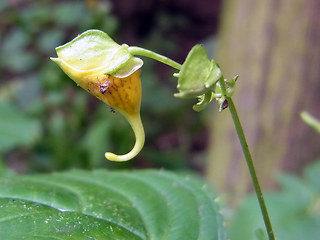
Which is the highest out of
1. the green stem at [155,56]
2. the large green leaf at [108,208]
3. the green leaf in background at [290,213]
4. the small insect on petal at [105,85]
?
the green stem at [155,56]

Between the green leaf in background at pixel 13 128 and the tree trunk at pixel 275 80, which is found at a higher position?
the tree trunk at pixel 275 80

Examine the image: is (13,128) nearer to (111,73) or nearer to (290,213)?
(290,213)

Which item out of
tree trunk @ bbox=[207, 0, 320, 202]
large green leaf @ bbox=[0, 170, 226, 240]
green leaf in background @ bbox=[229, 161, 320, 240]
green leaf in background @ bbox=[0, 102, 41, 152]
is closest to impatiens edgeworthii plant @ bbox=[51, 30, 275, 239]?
large green leaf @ bbox=[0, 170, 226, 240]

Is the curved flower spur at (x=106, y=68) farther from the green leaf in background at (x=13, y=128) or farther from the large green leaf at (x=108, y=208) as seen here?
the green leaf in background at (x=13, y=128)

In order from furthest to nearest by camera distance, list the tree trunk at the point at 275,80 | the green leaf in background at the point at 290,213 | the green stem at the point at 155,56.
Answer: the tree trunk at the point at 275,80, the green leaf in background at the point at 290,213, the green stem at the point at 155,56

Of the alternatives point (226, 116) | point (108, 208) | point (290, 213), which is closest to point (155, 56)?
point (108, 208)

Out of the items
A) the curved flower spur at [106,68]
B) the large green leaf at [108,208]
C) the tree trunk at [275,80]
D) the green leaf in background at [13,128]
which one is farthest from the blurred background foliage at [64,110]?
the curved flower spur at [106,68]
